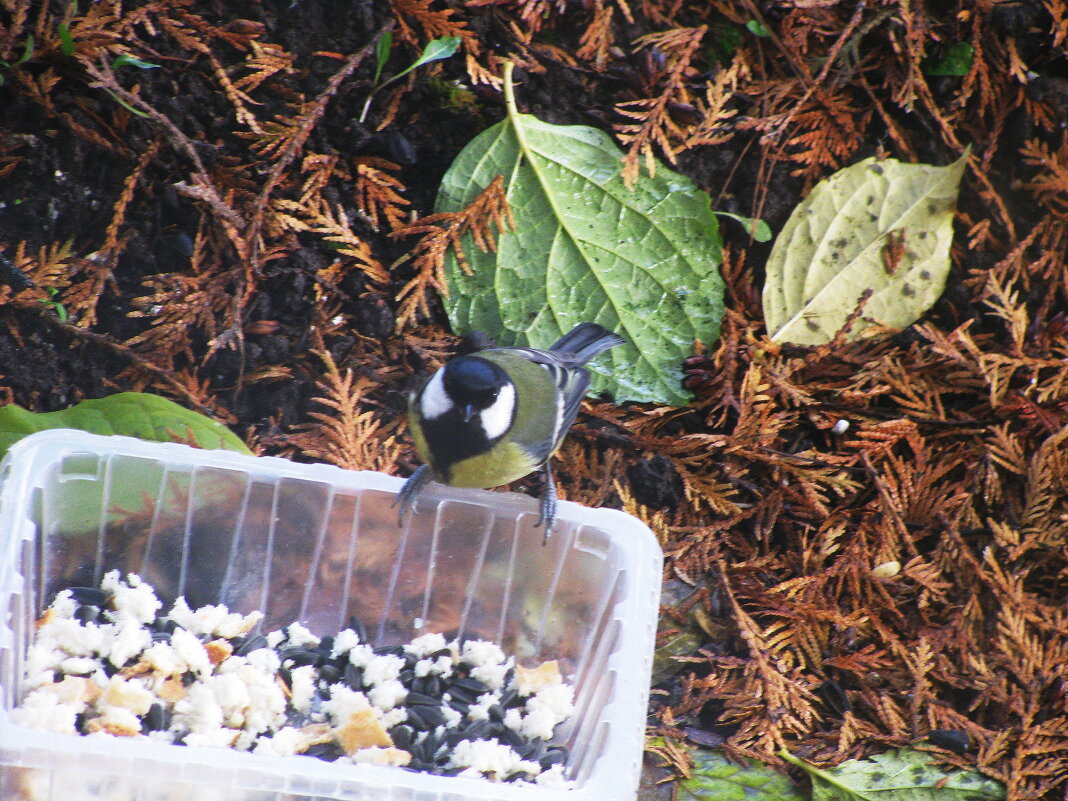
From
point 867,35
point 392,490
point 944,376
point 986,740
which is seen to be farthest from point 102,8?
point 986,740

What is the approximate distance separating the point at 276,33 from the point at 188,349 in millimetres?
652

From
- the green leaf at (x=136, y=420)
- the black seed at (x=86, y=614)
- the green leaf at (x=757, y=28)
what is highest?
the green leaf at (x=757, y=28)

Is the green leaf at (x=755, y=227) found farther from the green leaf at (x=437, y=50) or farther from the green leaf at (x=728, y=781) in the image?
the green leaf at (x=728, y=781)

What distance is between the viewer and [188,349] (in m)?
1.72

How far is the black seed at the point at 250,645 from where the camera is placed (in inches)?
60.5

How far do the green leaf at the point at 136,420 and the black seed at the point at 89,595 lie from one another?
260 mm

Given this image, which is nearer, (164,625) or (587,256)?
(164,625)

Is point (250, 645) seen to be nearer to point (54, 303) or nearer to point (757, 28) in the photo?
point (54, 303)

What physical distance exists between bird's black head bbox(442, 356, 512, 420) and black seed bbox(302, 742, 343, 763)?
563 mm

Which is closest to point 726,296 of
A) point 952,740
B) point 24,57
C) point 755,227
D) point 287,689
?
point 755,227

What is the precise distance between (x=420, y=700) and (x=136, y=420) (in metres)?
0.67

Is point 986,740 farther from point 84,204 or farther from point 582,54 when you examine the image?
point 84,204

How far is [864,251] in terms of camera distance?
1.92m

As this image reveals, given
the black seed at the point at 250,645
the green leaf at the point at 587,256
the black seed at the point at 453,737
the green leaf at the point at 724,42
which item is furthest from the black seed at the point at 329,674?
the green leaf at the point at 724,42
